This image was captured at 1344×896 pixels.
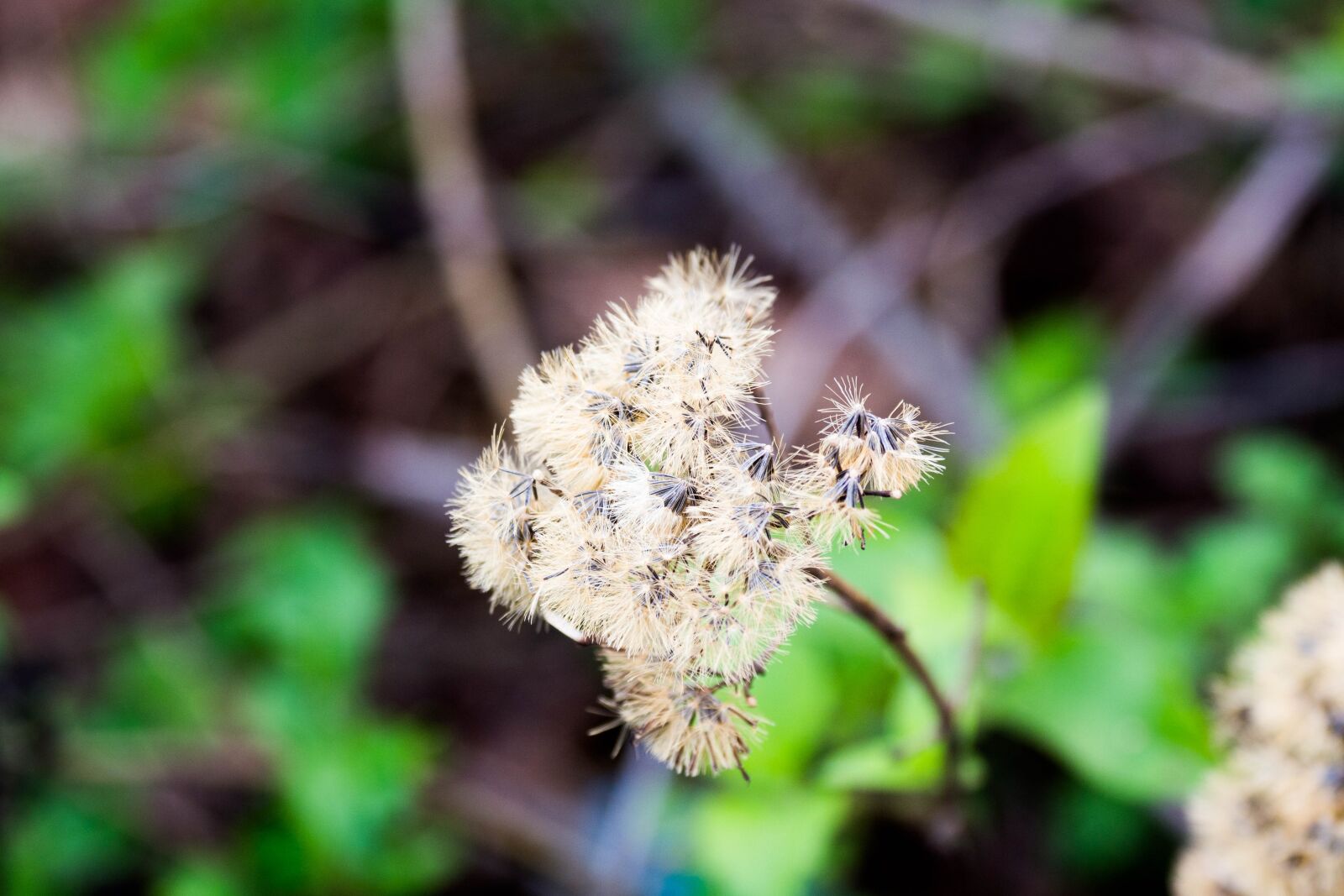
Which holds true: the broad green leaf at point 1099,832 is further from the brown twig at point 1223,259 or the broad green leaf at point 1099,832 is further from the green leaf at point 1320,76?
the green leaf at point 1320,76

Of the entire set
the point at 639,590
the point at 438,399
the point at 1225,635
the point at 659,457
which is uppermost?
the point at 438,399

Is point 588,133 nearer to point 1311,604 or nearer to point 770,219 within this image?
point 770,219

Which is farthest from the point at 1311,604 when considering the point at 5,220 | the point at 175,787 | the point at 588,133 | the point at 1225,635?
the point at 5,220

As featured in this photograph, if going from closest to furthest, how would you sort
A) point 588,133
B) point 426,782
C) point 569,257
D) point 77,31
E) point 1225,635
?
point 1225,635, point 426,782, point 569,257, point 588,133, point 77,31

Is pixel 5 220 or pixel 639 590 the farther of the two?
pixel 5 220

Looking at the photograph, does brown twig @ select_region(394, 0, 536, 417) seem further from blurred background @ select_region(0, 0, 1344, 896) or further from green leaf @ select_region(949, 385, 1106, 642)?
green leaf @ select_region(949, 385, 1106, 642)

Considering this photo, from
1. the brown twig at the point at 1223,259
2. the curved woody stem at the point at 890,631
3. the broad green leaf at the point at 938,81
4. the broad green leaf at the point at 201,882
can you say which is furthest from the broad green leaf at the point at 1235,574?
the broad green leaf at the point at 201,882

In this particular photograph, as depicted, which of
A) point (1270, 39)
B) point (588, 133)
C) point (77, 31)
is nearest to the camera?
point (1270, 39)

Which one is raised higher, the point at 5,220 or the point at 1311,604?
the point at 5,220
